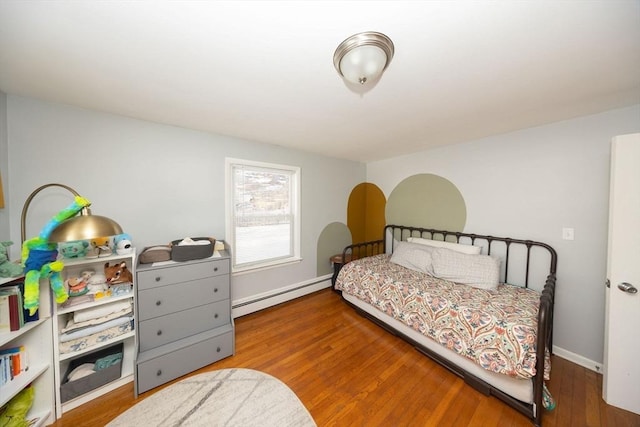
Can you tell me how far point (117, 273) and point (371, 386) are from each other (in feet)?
7.30

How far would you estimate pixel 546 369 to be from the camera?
139 cm

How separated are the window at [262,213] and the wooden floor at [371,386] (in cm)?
86

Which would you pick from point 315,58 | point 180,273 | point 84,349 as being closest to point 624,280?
point 315,58

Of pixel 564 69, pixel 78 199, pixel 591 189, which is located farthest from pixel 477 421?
pixel 78 199

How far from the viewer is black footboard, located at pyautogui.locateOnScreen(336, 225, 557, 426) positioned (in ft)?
4.15

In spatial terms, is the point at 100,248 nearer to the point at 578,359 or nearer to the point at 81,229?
the point at 81,229

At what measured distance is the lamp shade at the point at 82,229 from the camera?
1.00m

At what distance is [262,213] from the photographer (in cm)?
267

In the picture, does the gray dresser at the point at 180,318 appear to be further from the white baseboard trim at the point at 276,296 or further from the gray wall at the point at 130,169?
the gray wall at the point at 130,169

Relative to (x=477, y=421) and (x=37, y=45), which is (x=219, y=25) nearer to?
(x=37, y=45)

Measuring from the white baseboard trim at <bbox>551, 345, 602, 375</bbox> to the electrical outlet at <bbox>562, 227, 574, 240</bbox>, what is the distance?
106cm

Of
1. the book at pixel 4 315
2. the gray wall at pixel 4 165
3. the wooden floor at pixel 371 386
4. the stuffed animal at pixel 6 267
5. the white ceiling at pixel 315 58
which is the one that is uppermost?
the white ceiling at pixel 315 58

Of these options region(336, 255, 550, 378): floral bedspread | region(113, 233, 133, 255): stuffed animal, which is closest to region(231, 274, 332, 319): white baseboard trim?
region(336, 255, 550, 378): floral bedspread

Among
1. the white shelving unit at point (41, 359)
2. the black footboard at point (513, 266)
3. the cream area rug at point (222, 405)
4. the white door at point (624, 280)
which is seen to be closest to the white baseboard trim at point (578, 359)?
the black footboard at point (513, 266)
